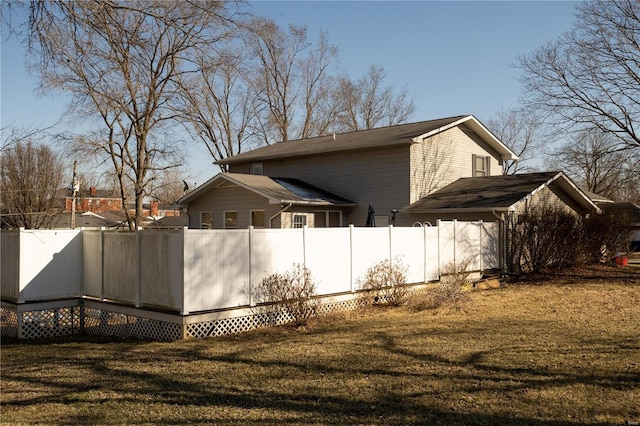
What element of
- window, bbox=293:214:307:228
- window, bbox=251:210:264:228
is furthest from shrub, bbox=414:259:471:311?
window, bbox=251:210:264:228

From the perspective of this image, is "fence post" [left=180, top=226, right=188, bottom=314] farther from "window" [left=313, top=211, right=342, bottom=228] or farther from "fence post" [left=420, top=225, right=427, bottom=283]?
"window" [left=313, top=211, right=342, bottom=228]

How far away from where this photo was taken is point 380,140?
72.6 feet

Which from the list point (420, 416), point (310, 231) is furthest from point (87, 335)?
point (420, 416)

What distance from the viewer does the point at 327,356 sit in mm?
7996

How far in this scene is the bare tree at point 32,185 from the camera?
3703 centimetres

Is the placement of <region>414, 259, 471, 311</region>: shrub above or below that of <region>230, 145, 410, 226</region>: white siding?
below

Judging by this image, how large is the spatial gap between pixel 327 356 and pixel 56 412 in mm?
3597

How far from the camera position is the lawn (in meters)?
5.54

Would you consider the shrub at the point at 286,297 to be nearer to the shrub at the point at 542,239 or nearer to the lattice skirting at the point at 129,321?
the lattice skirting at the point at 129,321

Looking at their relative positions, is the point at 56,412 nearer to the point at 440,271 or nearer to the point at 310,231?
the point at 310,231

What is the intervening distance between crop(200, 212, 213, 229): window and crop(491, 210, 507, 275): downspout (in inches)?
451

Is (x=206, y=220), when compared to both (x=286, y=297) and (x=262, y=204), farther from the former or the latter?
(x=286, y=297)

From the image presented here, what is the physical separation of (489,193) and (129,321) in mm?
13794

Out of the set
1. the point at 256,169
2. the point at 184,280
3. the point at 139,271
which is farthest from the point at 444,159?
the point at 184,280
